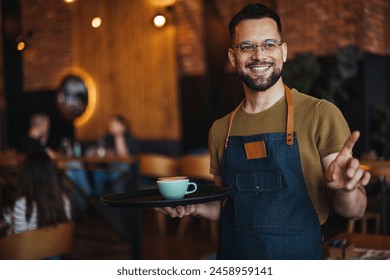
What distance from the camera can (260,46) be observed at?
56.4 inches

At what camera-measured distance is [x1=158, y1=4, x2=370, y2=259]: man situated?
1414 millimetres

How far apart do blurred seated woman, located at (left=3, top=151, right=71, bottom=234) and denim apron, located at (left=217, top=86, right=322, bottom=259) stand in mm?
1576

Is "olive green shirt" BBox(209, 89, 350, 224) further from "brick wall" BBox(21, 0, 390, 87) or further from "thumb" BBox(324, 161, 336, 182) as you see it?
"brick wall" BBox(21, 0, 390, 87)

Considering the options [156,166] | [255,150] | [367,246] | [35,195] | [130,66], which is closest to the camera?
[255,150]

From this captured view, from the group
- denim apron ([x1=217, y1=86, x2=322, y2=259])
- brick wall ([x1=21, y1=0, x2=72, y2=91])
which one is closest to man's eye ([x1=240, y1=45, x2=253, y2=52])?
denim apron ([x1=217, y1=86, x2=322, y2=259])

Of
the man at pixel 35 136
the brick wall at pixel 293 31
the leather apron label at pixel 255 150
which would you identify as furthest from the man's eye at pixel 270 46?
the man at pixel 35 136

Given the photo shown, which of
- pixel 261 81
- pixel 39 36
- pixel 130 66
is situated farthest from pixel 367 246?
pixel 130 66

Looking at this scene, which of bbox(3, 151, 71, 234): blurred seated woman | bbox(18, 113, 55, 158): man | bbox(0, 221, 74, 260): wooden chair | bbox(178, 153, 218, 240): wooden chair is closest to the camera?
bbox(0, 221, 74, 260): wooden chair

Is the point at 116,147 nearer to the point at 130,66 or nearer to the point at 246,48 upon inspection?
the point at 130,66

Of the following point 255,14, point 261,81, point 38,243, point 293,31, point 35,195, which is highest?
point 293,31

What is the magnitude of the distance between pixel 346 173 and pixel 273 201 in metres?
0.32
